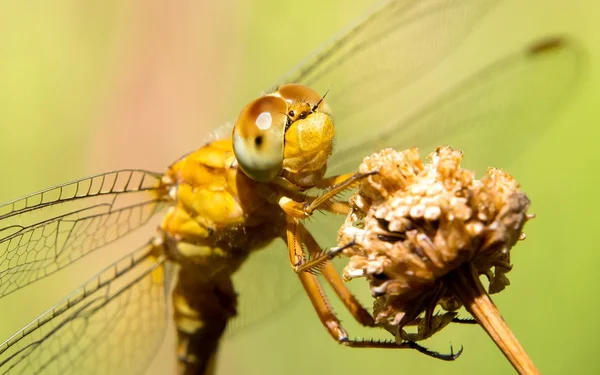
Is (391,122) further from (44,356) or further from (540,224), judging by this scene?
(44,356)

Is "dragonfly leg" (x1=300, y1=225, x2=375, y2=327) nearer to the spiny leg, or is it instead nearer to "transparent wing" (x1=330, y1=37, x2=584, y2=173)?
the spiny leg

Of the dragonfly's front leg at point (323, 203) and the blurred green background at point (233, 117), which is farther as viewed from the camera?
the blurred green background at point (233, 117)

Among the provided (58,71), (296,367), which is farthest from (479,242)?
(58,71)

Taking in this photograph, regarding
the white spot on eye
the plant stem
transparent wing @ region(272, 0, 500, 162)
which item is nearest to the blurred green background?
transparent wing @ region(272, 0, 500, 162)

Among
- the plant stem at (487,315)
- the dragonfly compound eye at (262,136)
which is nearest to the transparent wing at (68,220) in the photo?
the dragonfly compound eye at (262,136)

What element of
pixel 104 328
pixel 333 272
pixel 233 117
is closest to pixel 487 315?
pixel 333 272

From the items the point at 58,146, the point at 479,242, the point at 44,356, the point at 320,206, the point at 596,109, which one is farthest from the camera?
the point at 58,146

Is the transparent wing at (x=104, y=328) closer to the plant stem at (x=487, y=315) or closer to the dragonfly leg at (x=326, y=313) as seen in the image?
the dragonfly leg at (x=326, y=313)

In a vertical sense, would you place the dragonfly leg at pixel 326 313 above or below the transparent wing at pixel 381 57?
below
